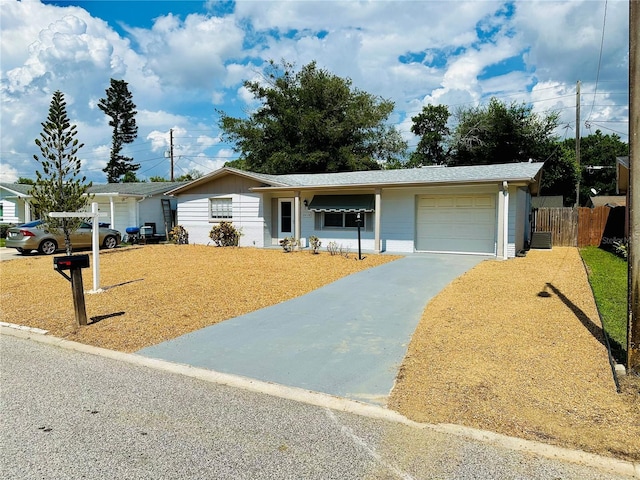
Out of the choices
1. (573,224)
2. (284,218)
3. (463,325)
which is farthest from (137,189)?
(463,325)

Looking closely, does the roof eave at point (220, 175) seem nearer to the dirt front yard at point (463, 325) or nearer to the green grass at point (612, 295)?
the dirt front yard at point (463, 325)

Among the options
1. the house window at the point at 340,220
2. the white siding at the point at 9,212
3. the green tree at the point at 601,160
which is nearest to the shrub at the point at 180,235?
the house window at the point at 340,220

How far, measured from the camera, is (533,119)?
29453 mm

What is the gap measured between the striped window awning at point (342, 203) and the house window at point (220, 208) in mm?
3871

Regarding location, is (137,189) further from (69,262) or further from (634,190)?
(634,190)

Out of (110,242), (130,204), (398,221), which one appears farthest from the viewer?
(130,204)

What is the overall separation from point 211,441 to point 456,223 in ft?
44.0

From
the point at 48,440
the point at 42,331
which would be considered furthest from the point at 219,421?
the point at 42,331

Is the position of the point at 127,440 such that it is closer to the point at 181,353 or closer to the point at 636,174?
the point at 181,353

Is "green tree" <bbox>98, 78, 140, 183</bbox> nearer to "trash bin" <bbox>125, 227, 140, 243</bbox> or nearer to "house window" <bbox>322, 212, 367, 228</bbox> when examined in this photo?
"trash bin" <bbox>125, 227, 140, 243</bbox>

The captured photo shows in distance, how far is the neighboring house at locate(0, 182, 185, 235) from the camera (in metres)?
23.5

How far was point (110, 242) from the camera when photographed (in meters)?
19.0

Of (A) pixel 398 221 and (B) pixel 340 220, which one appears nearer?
(A) pixel 398 221

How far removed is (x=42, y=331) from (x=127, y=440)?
163 inches
